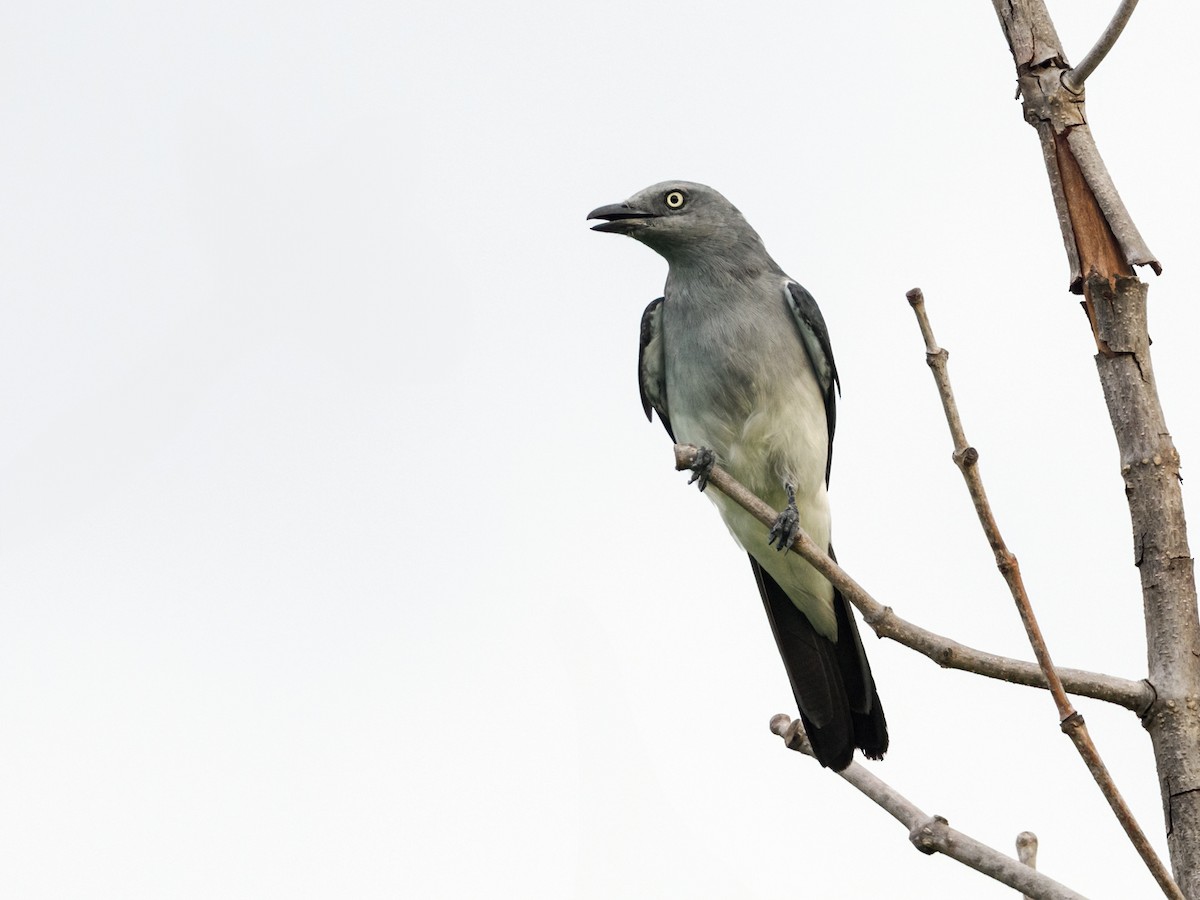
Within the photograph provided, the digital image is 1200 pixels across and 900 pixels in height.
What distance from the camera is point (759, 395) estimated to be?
668 cm

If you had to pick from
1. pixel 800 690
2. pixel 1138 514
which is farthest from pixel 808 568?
pixel 1138 514

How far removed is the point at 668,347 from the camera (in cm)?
720

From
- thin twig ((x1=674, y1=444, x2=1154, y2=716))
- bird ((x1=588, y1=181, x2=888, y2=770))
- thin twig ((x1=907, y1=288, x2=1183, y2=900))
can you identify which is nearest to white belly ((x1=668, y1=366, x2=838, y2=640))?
bird ((x1=588, y1=181, x2=888, y2=770))

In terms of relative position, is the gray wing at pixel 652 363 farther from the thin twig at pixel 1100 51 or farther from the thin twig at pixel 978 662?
the thin twig at pixel 1100 51

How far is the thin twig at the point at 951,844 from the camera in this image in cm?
336

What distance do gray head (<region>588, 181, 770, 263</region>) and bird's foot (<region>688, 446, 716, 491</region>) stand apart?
1.40 metres

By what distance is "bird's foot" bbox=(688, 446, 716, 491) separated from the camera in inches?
230

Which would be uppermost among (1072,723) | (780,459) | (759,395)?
(759,395)

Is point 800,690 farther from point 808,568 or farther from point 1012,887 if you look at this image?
point 1012,887

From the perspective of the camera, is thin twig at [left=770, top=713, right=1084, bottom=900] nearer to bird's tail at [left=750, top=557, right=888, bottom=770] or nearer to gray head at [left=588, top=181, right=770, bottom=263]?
bird's tail at [left=750, top=557, right=888, bottom=770]

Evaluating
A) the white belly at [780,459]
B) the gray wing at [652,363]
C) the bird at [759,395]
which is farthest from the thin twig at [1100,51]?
the gray wing at [652,363]

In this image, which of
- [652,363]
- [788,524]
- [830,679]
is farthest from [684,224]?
[830,679]

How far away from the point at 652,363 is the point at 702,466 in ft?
4.89

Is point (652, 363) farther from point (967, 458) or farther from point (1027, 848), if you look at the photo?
point (967, 458)
